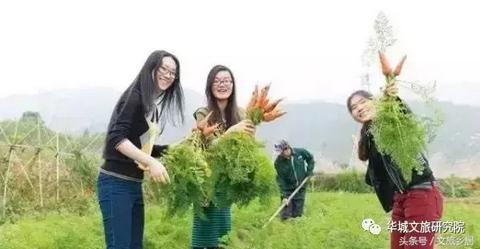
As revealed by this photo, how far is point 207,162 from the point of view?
3.96 m

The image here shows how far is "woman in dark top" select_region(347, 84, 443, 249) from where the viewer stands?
3.61 metres

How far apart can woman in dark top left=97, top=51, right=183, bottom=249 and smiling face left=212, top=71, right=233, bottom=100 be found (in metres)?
0.38

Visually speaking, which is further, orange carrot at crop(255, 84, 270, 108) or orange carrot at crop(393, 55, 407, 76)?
orange carrot at crop(255, 84, 270, 108)

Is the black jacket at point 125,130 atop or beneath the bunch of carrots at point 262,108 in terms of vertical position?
beneath

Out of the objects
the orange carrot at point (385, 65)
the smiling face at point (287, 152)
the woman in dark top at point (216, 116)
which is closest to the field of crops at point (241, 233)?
the woman in dark top at point (216, 116)

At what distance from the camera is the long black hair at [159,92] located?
359 cm

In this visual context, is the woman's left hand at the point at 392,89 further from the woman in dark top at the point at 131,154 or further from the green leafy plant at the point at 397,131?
the woman in dark top at the point at 131,154

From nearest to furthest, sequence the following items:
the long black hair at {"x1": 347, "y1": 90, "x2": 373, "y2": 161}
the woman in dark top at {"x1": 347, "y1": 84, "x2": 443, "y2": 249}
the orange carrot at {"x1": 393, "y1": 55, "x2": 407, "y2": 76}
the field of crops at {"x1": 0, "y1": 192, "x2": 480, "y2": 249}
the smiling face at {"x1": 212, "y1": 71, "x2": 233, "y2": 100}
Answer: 1. the orange carrot at {"x1": 393, "y1": 55, "x2": 407, "y2": 76}
2. the woman in dark top at {"x1": 347, "y1": 84, "x2": 443, "y2": 249}
3. the long black hair at {"x1": 347, "y1": 90, "x2": 373, "y2": 161}
4. the smiling face at {"x1": 212, "y1": 71, "x2": 233, "y2": 100}
5. the field of crops at {"x1": 0, "y1": 192, "x2": 480, "y2": 249}

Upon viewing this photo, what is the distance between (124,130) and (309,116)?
1786 centimetres

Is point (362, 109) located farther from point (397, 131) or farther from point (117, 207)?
point (117, 207)

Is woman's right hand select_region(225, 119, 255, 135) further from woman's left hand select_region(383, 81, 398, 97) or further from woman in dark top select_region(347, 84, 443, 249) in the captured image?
woman's left hand select_region(383, 81, 398, 97)

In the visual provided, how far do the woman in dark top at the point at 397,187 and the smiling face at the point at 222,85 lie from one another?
732 millimetres

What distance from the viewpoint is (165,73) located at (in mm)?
3697

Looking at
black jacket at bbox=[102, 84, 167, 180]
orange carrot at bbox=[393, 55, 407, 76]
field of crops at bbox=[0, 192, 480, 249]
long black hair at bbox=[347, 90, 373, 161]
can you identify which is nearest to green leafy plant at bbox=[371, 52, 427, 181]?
orange carrot at bbox=[393, 55, 407, 76]
